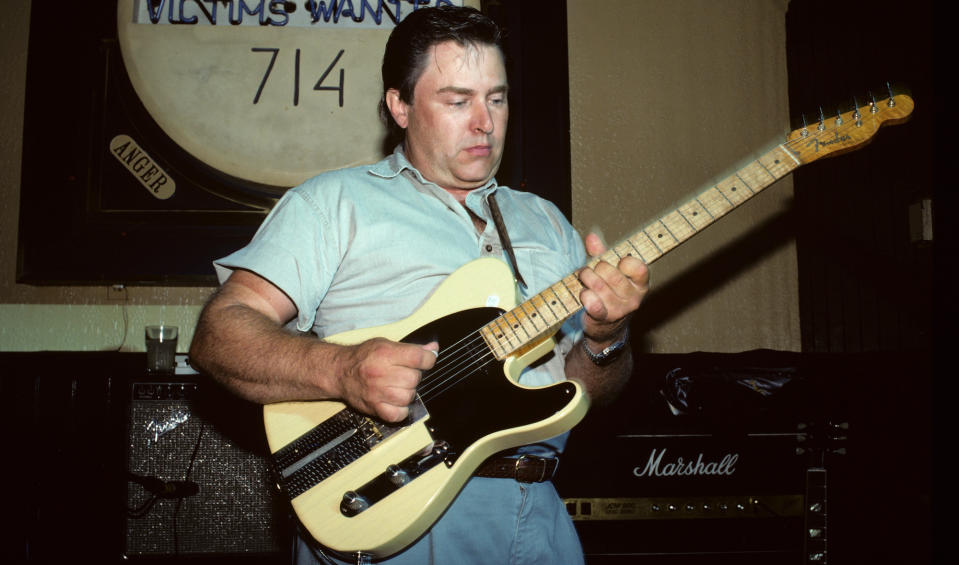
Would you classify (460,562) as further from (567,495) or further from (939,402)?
(939,402)

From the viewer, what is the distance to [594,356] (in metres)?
1.35

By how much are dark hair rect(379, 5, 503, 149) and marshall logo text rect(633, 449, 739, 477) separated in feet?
3.63

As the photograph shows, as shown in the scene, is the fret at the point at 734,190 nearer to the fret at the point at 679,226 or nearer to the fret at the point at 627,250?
the fret at the point at 679,226

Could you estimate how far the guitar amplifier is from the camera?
179cm

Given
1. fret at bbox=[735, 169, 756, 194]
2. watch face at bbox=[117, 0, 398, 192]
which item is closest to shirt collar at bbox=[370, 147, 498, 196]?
fret at bbox=[735, 169, 756, 194]

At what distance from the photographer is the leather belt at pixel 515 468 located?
119 centimetres

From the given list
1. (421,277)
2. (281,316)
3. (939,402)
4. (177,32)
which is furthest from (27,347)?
(939,402)

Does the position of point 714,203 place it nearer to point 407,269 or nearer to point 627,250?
point 627,250

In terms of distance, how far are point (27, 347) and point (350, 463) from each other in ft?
6.50

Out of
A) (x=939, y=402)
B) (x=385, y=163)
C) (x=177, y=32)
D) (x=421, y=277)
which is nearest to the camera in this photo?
(x=939, y=402)

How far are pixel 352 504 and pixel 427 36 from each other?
3.41 ft

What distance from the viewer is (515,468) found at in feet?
3.91

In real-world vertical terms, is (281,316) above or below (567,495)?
above

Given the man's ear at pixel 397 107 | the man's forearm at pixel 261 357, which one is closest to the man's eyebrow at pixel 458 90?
the man's ear at pixel 397 107
